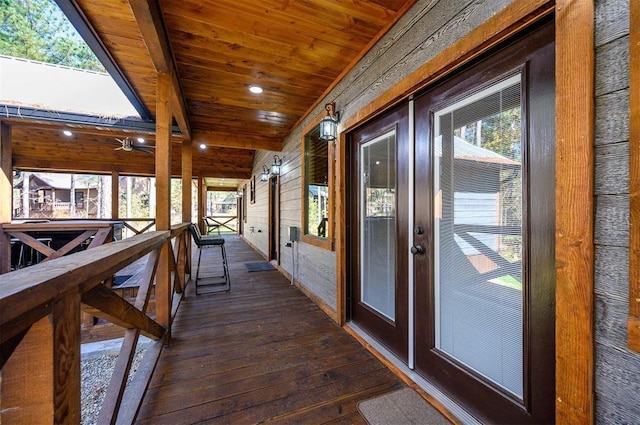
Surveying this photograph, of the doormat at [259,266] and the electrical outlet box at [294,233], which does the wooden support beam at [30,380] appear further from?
the doormat at [259,266]

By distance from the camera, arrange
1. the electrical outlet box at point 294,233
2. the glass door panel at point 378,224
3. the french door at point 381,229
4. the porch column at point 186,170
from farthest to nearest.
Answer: the porch column at point 186,170 < the electrical outlet box at point 294,233 < the glass door panel at point 378,224 < the french door at point 381,229

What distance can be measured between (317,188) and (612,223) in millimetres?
2669

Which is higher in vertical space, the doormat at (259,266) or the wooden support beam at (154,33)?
the wooden support beam at (154,33)

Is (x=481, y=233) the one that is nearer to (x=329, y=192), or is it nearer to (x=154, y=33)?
(x=329, y=192)

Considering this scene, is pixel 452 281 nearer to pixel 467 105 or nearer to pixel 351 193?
pixel 467 105

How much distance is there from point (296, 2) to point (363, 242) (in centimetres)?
187

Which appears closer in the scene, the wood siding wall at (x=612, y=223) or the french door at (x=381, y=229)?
the wood siding wall at (x=612, y=223)

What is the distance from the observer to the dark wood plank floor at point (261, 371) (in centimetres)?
147

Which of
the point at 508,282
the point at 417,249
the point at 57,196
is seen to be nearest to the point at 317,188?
the point at 417,249

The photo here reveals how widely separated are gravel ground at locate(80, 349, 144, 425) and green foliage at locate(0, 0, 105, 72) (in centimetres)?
310

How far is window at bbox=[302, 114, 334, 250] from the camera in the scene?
274cm

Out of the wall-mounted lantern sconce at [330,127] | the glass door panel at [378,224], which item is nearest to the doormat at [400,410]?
the glass door panel at [378,224]

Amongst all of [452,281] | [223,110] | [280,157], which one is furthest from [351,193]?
[280,157]

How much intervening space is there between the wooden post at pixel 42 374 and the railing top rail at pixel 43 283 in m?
0.06
